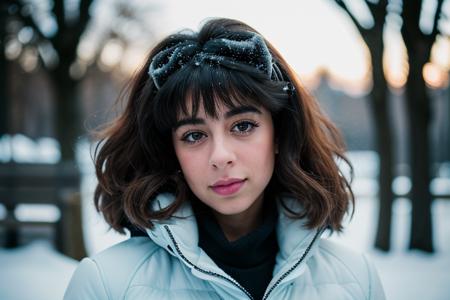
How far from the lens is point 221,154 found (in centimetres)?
163

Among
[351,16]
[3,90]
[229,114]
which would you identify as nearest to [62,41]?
[3,90]

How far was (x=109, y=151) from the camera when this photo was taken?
1917mm

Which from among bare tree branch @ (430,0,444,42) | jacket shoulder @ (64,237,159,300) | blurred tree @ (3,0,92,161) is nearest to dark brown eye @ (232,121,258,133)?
jacket shoulder @ (64,237,159,300)

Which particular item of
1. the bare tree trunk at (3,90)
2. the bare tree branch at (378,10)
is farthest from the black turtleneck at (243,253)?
the bare tree trunk at (3,90)

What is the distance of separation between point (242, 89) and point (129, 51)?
17.2 meters

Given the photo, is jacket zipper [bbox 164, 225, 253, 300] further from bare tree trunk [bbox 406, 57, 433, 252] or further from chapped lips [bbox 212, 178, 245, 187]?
bare tree trunk [bbox 406, 57, 433, 252]

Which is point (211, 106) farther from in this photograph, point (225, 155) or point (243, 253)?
point (243, 253)

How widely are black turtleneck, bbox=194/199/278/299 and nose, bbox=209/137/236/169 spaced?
325mm

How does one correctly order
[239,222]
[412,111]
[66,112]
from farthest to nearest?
[66,112] → [412,111] → [239,222]

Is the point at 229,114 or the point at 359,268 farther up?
the point at 229,114

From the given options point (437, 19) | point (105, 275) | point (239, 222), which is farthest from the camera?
point (437, 19)

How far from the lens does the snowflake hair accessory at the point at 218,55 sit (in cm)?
170

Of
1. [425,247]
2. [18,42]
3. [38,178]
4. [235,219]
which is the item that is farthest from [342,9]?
[18,42]

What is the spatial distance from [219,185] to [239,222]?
0.38m
